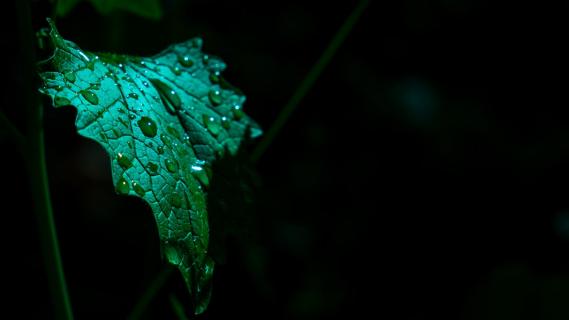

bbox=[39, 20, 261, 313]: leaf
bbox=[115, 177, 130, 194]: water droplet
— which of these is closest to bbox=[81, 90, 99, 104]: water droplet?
bbox=[39, 20, 261, 313]: leaf

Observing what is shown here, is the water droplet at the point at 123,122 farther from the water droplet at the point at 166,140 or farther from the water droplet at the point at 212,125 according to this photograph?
the water droplet at the point at 212,125

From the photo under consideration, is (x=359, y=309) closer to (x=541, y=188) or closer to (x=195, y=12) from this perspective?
(x=541, y=188)

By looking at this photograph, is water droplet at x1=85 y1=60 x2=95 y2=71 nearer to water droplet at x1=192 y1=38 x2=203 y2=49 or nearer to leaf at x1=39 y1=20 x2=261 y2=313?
leaf at x1=39 y1=20 x2=261 y2=313

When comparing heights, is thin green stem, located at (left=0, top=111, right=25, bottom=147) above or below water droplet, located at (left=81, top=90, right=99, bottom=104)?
below

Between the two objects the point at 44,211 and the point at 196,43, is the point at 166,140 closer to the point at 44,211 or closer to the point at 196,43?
the point at 44,211

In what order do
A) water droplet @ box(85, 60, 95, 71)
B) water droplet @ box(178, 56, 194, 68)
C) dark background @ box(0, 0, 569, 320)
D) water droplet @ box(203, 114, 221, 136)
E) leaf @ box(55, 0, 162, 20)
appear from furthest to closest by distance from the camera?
dark background @ box(0, 0, 569, 320) < leaf @ box(55, 0, 162, 20) < water droplet @ box(178, 56, 194, 68) < water droplet @ box(203, 114, 221, 136) < water droplet @ box(85, 60, 95, 71)

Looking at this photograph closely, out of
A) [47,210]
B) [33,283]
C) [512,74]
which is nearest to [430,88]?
[512,74]
